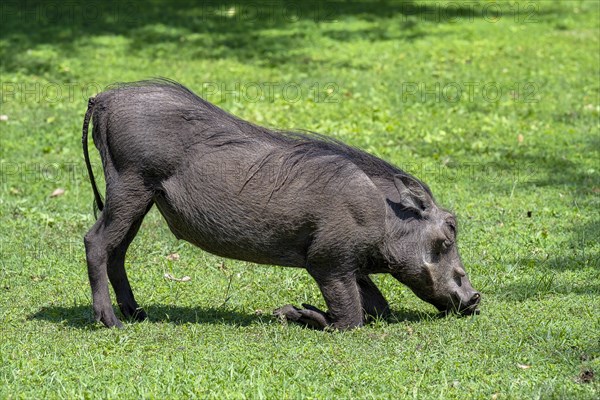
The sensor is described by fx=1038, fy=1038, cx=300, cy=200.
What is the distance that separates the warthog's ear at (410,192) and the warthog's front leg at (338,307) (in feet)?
1.91

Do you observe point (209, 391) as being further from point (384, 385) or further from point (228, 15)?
point (228, 15)

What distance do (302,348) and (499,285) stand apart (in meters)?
2.03

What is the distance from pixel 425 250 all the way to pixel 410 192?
1.26ft

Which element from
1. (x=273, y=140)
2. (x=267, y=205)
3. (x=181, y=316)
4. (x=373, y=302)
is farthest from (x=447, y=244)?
(x=181, y=316)

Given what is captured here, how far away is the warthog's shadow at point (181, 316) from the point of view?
21.9ft

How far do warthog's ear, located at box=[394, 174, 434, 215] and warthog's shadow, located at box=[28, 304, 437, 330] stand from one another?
0.74 meters

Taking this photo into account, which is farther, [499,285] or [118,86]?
[499,285]

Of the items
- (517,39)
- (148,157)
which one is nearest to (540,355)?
(148,157)

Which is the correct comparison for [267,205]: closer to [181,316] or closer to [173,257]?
[181,316]

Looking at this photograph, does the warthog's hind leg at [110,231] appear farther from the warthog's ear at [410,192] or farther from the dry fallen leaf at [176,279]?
the warthog's ear at [410,192]

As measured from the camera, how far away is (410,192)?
656 cm

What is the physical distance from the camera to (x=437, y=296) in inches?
262

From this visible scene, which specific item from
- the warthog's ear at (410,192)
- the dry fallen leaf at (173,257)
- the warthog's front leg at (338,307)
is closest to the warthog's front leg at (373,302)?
the warthog's front leg at (338,307)

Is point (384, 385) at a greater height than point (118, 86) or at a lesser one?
lesser
